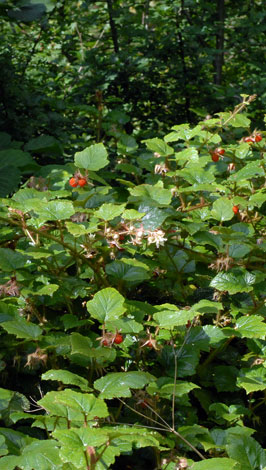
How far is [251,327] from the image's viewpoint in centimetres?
180

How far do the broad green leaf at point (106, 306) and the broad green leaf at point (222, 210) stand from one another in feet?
1.96

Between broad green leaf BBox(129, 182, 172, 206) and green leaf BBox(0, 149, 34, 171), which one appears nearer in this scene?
broad green leaf BBox(129, 182, 172, 206)

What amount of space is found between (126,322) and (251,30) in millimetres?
4181

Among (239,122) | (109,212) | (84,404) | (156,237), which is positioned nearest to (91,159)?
(109,212)

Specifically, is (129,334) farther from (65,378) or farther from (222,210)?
(222,210)

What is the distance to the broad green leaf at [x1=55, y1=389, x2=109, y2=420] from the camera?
1318mm

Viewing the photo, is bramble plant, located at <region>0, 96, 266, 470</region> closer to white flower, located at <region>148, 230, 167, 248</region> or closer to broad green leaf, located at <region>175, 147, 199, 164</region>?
white flower, located at <region>148, 230, 167, 248</region>

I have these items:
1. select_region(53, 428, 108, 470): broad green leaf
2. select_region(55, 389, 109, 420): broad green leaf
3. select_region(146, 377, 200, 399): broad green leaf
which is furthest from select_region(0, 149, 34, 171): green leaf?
select_region(53, 428, 108, 470): broad green leaf

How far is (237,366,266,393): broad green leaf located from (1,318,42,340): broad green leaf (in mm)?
590

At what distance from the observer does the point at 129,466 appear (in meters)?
1.69

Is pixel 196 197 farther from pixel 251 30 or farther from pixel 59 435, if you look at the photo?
pixel 251 30

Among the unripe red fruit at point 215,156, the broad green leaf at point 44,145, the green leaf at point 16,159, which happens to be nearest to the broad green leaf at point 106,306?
the unripe red fruit at point 215,156

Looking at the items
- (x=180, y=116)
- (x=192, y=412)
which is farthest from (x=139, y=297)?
(x=180, y=116)

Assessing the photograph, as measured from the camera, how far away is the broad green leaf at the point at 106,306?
1.63m
